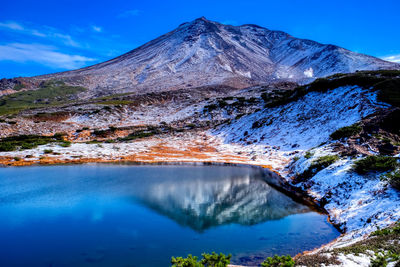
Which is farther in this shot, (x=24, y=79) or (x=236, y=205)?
(x=24, y=79)

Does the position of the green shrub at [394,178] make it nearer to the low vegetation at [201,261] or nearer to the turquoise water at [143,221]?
the turquoise water at [143,221]

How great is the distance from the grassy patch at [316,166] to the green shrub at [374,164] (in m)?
3.44

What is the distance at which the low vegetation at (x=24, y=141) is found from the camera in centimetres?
4400

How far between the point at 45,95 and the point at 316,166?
6824 inches

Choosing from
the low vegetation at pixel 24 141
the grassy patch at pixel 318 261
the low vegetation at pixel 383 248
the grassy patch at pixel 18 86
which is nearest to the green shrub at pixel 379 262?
the low vegetation at pixel 383 248

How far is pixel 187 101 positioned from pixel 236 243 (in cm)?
8600

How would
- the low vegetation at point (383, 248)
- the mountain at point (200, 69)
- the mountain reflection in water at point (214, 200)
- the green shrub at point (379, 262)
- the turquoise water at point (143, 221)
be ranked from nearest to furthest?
the green shrub at point (379, 262) < the low vegetation at point (383, 248) < the turquoise water at point (143, 221) < the mountain reflection in water at point (214, 200) < the mountain at point (200, 69)

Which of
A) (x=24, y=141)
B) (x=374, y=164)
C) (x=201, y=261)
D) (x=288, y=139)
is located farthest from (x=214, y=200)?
(x=24, y=141)

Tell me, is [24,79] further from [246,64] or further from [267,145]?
[267,145]

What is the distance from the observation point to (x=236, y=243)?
15.4 m

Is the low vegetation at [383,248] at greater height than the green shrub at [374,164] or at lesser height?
lesser

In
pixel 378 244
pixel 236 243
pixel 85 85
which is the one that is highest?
pixel 85 85

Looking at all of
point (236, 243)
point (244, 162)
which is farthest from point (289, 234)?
point (244, 162)

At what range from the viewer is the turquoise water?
47.0 feet
